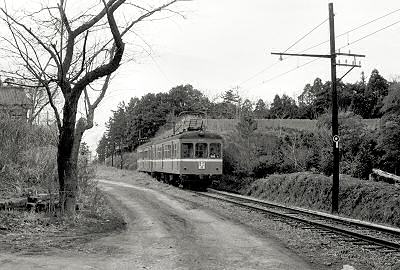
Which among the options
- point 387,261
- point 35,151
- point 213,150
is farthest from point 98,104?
point 387,261

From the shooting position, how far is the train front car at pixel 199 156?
2506cm

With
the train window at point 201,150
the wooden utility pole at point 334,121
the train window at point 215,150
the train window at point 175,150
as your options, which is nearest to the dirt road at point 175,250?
the wooden utility pole at point 334,121

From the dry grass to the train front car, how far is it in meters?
2.70

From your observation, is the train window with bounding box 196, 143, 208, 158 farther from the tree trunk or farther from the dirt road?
the tree trunk

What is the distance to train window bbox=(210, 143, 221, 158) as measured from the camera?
84.2ft

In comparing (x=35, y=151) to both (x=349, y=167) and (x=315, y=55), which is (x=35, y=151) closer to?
(x=315, y=55)

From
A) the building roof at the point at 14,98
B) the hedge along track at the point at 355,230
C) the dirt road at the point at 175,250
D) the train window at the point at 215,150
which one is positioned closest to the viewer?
the dirt road at the point at 175,250

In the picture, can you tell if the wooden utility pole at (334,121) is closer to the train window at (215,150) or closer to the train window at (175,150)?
the train window at (215,150)

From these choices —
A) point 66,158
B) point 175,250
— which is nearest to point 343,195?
point 66,158

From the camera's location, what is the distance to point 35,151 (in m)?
16.1

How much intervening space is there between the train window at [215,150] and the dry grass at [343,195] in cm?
275

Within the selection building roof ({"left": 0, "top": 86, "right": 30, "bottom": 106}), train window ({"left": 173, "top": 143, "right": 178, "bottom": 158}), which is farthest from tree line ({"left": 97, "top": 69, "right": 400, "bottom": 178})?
building roof ({"left": 0, "top": 86, "right": 30, "bottom": 106})

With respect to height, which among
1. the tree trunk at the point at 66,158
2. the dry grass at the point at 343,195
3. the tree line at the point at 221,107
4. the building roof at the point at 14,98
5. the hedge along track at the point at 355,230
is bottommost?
the hedge along track at the point at 355,230

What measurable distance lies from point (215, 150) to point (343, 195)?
8704 mm
